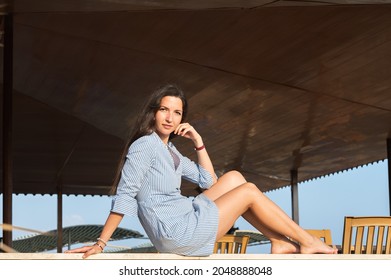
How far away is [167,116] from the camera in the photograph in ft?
12.7

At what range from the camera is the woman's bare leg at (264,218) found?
12.7ft

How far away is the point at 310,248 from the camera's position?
396 centimetres

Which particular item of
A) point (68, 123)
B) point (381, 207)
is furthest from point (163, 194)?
point (381, 207)

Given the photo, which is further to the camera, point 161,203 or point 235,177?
point 235,177

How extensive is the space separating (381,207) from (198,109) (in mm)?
6396

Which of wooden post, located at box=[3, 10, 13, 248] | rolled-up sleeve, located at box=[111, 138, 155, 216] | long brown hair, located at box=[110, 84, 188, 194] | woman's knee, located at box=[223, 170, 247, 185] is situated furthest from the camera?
wooden post, located at box=[3, 10, 13, 248]

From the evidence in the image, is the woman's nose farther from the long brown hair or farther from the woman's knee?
the woman's knee

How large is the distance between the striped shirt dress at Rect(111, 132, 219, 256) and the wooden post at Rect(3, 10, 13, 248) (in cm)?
457

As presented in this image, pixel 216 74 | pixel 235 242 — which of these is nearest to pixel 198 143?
pixel 235 242

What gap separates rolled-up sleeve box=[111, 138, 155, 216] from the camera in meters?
3.60

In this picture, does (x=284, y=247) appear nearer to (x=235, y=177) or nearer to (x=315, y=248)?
(x=315, y=248)

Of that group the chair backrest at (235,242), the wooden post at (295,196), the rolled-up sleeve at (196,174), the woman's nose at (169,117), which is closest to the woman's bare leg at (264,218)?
the rolled-up sleeve at (196,174)

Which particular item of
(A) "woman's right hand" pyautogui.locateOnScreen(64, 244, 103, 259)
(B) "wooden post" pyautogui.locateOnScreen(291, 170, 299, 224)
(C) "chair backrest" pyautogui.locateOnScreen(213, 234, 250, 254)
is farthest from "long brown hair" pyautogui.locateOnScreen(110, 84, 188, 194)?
(B) "wooden post" pyautogui.locateOnScreen(291, 170, 299, 224)

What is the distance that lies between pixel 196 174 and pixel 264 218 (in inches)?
18.0
